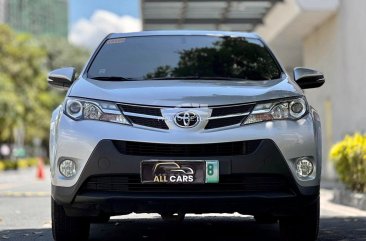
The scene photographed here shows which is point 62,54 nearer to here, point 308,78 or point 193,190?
point 308,78

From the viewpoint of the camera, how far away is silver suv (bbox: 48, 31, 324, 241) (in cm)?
427

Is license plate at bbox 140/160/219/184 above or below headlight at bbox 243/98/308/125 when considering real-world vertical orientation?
below

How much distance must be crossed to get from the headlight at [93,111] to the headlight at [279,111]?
2.83 feet

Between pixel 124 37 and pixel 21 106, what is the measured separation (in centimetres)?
3760

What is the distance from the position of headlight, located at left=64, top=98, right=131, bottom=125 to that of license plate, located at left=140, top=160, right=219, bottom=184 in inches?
13.8

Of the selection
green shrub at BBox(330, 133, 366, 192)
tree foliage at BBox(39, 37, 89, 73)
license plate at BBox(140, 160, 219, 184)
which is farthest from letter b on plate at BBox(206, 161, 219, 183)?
tree foliage at BBox(39, 37, 89, 73)

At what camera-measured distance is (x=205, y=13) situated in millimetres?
19047

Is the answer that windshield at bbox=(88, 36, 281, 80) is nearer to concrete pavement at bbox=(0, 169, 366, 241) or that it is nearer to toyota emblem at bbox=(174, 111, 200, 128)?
toyota emblem at bbox=(174, 111, 200, 128)

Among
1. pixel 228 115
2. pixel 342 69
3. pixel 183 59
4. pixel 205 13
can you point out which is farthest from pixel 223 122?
pixel 205 13

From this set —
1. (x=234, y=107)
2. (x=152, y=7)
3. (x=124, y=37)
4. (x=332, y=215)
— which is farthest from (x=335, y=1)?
(x=234, y=107)

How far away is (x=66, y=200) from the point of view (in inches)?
173

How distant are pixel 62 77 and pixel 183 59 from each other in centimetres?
100

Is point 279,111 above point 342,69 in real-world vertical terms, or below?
below

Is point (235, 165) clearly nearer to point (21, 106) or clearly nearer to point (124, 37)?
point (124, 37)
